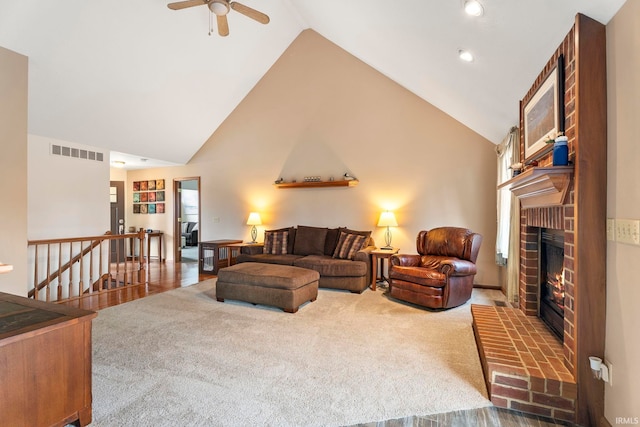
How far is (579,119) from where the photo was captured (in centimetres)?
162

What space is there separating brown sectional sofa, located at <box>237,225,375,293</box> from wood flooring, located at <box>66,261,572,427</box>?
48.4 inches

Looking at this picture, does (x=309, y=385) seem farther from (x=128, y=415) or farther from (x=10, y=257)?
(x=10, y=257)

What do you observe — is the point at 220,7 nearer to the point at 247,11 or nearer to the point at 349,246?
the point at 247,11

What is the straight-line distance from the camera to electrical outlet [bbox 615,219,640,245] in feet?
4.38

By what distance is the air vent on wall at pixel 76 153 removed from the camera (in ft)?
15.3

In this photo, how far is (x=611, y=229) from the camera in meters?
1.54

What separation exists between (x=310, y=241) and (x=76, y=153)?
4.15 m

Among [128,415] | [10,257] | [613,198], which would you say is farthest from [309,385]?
[10,257]

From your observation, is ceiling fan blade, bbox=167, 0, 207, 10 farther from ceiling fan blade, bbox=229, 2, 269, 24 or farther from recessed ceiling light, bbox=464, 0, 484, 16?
recessed ceiling light, bbox=464, 0, 484, 16

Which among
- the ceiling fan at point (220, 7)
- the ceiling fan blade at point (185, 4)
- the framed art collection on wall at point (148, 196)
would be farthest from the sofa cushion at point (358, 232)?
the framed art collection on wall at point (148, 196)

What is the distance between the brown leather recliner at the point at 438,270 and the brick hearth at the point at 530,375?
121 cm

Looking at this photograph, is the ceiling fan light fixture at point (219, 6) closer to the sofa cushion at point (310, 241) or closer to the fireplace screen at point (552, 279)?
the sofa cushion at point (310, 241)

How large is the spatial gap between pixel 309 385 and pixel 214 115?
5.50 metres

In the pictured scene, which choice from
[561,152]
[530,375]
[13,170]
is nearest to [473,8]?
[561,152]
